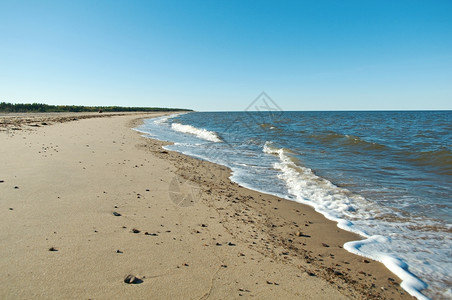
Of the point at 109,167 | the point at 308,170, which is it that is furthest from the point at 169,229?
the point at 308,170

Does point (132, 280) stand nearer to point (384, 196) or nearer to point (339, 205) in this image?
point (339, 205)

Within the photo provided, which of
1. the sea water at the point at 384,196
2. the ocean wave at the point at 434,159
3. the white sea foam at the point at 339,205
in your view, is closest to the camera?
the white sea foam at the point at 339,205

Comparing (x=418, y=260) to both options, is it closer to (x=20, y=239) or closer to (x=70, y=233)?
(x=70, y=233)

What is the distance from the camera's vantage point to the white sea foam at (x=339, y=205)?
3530 millimetres

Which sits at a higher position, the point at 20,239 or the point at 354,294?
the point at 20,239

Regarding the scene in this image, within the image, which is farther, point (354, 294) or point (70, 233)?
point (70, 233)

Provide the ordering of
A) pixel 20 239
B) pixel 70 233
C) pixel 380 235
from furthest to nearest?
1. pixel 380 235
2. pixel 70 233
3. pixel 20 239

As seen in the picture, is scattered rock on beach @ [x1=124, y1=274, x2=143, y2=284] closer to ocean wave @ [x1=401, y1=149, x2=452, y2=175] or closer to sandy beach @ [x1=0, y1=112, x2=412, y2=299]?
sandy beach @ [x1=0, y1=112, x2=412, y2=299]

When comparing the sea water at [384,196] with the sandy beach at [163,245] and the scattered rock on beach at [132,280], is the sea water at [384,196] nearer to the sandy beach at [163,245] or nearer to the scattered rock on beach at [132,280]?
the sandy beach at [163,245]

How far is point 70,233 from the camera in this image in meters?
3.64

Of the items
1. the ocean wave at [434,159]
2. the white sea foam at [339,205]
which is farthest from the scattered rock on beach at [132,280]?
the ocean wave at [434,159]

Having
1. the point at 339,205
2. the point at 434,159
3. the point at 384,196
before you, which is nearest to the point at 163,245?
the point at 339,205

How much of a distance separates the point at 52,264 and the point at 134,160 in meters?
6.62

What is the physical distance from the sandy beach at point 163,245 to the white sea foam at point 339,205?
167mm
